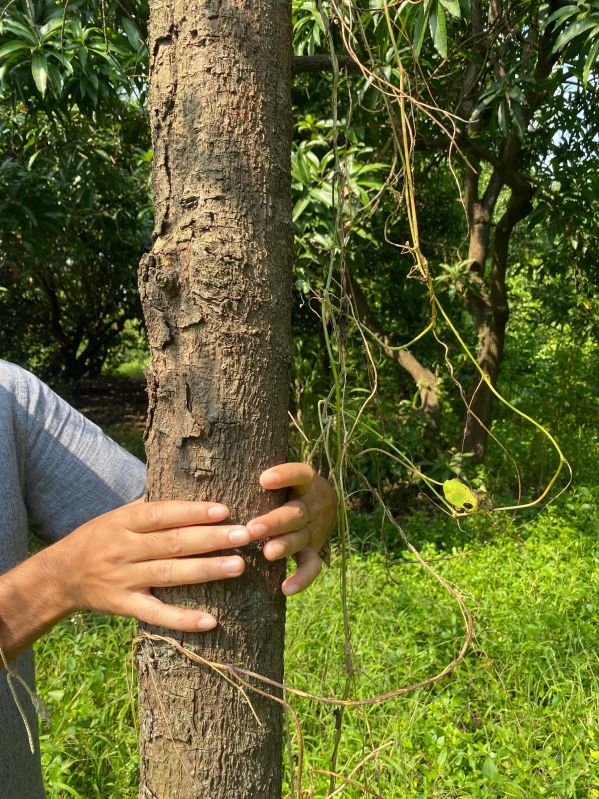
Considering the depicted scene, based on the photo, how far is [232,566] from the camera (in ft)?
2.60

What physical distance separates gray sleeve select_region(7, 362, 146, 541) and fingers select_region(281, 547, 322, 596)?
491mm

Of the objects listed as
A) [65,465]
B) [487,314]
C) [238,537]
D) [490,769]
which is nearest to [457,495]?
[238,537]

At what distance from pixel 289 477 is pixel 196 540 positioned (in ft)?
0.45

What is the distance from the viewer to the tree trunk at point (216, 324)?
820 mm

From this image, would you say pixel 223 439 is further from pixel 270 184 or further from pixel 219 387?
pixel 270 184

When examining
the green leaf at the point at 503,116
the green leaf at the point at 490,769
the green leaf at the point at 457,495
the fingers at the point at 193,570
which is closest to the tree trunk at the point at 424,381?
the green leaf at the point at 503,116

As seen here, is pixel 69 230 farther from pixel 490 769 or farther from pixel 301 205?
pixel 490 769

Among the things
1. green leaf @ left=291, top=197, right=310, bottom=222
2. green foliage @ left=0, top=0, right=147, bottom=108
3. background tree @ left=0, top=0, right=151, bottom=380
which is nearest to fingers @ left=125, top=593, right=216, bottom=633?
background tree @ left=0, top=0, right=151, bottom=380

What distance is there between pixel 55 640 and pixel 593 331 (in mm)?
4780

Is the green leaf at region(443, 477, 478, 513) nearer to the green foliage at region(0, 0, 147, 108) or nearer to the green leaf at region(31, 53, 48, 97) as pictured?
the green foliage at region(0, 0, 147, 108)

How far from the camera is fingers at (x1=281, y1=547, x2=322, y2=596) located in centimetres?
88

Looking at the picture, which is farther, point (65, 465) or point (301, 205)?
point (301, 205)

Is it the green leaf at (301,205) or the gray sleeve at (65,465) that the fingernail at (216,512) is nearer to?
the gray sleeve at (65,465)

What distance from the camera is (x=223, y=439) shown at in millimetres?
836
